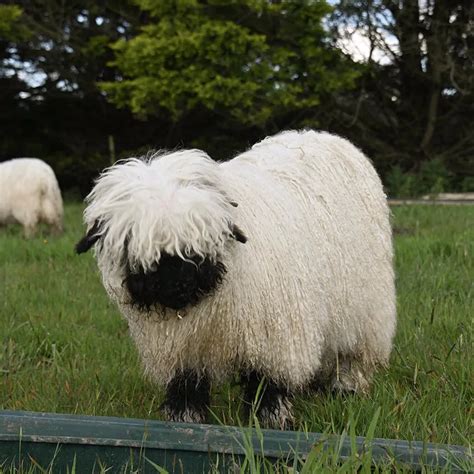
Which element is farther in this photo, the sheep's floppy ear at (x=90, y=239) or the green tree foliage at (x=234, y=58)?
the green tree foliage at (x=234, y=58)

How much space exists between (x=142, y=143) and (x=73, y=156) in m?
1.73

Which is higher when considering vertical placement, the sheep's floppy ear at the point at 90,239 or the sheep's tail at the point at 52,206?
the sheep's floppy ear at the point at 90,239

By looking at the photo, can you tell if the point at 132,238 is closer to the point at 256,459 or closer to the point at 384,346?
the point at 256,459

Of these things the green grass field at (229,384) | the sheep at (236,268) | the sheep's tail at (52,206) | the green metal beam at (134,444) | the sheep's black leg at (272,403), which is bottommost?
the sheep's tail at (52,206)

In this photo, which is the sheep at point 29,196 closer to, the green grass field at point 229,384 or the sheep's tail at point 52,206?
the sheep's tail at point 52,206

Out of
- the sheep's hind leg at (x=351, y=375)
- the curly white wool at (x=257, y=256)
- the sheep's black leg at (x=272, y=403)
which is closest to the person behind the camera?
the curly white wool at (x=257, y=256)

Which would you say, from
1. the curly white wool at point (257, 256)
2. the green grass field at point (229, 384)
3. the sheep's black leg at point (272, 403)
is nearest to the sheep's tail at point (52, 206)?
the green grass field at point (229, 384)

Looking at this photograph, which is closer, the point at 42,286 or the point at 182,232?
the point at 182,232

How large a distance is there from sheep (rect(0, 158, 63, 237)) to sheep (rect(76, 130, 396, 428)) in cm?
691

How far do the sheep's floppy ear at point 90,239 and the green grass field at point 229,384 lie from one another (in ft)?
2.53

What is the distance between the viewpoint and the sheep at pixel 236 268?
8.00 feet

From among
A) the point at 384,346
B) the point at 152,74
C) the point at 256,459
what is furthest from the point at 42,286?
the point at 152,74

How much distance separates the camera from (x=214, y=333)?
8.57ft

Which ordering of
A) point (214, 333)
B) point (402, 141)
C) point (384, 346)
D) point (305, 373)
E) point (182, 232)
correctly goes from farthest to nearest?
point (402, 141) < point (384, 346) < point (305, 373) < point (214, 333) < point (182, 232)
